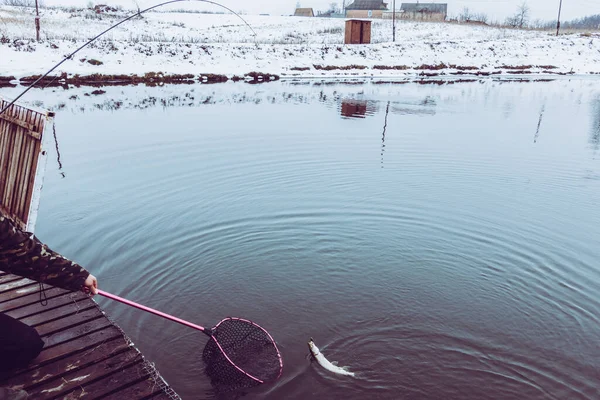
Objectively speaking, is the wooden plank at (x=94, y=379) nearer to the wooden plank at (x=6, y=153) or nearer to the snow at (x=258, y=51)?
the wooden plank at (x=6, y=153)

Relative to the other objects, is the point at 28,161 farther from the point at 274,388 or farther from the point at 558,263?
the point at 558,263

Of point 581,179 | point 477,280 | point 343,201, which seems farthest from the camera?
point 581,179

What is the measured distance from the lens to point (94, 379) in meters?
4.08

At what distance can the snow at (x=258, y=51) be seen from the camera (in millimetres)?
36375

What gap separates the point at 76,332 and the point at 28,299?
0.96 metres

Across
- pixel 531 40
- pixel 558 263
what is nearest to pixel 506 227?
pixel 558 263

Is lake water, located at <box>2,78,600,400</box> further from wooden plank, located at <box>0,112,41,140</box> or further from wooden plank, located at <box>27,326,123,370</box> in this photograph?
wooden plank, located at <box>0,112,41,140</box>

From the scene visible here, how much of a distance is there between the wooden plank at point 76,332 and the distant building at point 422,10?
101m

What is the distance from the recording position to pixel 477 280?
727 centimetres

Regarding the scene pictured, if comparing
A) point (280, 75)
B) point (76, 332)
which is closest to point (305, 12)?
point (280, 75)

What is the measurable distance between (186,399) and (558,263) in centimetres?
636

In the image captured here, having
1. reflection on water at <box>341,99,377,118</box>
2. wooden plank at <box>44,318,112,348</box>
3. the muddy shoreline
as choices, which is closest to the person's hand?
wooden plank at <box>44,318,112,348</box>

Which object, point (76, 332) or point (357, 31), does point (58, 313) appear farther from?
point (357, 31)

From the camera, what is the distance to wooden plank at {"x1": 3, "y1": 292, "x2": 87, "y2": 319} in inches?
193
